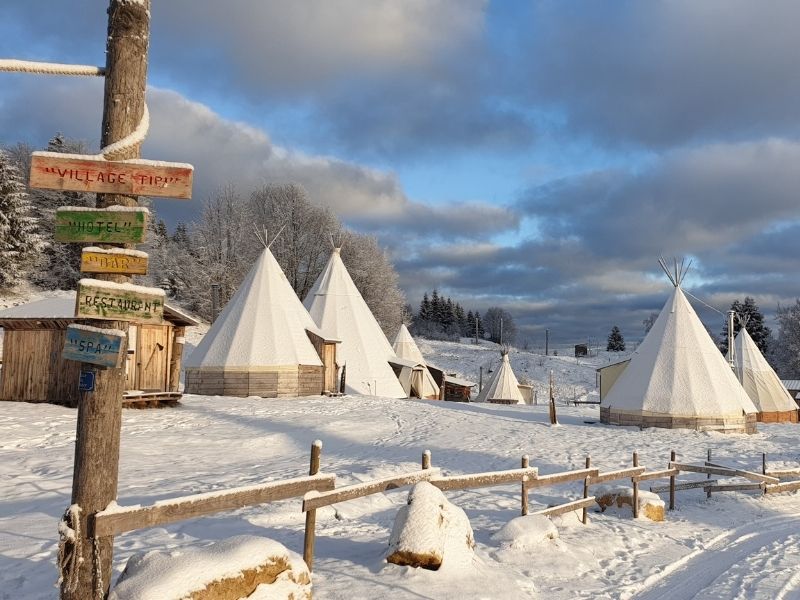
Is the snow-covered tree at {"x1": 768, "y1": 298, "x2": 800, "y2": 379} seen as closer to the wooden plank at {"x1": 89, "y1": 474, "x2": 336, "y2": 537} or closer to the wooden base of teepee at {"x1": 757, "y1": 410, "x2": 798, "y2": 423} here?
the wooden base of teepee at {"x1": 757, "y1": 410, "x2": 798, "y2": 423}

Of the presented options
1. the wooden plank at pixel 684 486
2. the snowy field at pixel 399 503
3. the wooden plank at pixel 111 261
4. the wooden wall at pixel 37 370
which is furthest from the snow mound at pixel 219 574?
the wooden wall at pixel 37 370

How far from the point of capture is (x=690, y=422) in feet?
73.3

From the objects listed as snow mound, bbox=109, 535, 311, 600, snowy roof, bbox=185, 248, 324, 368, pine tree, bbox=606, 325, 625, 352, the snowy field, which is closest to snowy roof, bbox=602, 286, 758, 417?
the snowy field

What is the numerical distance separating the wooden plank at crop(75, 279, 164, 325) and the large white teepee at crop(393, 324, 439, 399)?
30633 millimetres

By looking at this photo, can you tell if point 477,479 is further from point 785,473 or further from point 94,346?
point 785,473

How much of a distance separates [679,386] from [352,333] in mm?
15773

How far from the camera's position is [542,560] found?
8086mm

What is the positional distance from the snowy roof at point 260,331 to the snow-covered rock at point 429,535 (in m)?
18.6

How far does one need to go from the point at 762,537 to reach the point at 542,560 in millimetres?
4983

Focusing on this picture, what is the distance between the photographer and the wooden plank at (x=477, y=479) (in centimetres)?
838

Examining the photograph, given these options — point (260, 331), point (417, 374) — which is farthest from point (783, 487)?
point (417, 374)

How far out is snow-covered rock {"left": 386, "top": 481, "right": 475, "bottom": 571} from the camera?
6.85 m

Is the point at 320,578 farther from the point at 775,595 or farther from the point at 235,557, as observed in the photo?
the point at 775,595

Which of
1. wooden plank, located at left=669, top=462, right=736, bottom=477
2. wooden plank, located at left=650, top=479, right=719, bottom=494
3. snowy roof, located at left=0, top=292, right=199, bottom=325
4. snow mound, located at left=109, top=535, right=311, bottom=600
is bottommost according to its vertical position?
wooden plank, located at left=650, top=479, right=719, bottom=494
